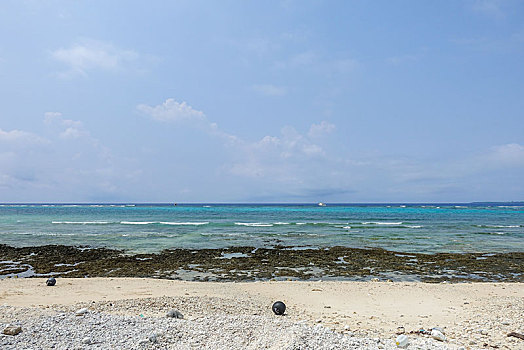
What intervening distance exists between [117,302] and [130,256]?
10.6 m

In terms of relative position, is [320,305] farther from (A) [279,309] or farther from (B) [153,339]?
(B) [153,339]

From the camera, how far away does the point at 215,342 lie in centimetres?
535

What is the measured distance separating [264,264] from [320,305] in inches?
286

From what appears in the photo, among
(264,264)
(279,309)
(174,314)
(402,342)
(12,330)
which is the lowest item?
(264,264)

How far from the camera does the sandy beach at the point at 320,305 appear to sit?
595 cm

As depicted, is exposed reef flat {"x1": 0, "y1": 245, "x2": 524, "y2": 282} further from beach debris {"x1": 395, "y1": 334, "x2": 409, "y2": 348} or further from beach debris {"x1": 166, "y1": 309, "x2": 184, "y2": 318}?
beach debris {"x1": 395, "y1": 334, "x2": 409, "y2": 348}

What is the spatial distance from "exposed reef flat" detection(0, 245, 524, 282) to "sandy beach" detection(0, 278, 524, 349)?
80.6 inches

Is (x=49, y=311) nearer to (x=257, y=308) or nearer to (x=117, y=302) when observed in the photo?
(x=117, y=302)

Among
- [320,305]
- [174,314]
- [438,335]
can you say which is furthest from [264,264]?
[438,335]

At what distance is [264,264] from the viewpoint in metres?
15.6

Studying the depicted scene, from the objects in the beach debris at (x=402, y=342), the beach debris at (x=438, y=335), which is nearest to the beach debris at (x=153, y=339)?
the beach debris at (x=402, y=342)

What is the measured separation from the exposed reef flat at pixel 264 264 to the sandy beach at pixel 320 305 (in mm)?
2048

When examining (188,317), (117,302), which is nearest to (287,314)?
(188,317)

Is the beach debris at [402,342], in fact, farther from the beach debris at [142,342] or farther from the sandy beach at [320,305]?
the beach debris at [142,342]
